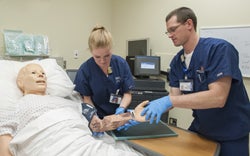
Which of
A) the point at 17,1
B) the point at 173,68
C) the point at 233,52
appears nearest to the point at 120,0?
the point at 17,1

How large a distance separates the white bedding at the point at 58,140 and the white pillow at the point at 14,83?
0.88 feet

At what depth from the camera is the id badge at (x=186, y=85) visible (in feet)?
4.31

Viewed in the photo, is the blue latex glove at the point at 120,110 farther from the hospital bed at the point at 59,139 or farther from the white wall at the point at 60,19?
the white wall at the point at 60,19

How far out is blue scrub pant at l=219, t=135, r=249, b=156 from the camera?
4.03ft

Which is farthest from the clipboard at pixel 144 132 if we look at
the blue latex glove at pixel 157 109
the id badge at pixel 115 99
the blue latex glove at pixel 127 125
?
the id badge at pixel 115 99

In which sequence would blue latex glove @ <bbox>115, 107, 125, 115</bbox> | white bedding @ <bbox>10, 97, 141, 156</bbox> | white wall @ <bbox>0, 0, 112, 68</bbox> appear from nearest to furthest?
white bedding @ <bbox>10, 97, 141, 156</bbox>, blue latex glove @ <bbox>115, 107, 125, 115</bbox>, white wall @ <bbox>0, 0, 112, 68</bbox>

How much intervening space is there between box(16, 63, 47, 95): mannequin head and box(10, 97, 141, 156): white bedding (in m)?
→ 0.31

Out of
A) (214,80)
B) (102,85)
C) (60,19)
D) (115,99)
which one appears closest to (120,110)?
(115,99)

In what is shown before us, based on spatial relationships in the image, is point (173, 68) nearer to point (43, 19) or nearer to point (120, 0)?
point (43, 19)

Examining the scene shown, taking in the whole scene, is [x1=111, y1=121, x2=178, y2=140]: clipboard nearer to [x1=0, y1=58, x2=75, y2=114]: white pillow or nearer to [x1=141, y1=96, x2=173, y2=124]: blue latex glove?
[x1=141, y1=96, x2=173, y2=124]: blue latex glove

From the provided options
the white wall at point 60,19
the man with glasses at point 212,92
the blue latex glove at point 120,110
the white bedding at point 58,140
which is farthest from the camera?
the white wall at point 60,19

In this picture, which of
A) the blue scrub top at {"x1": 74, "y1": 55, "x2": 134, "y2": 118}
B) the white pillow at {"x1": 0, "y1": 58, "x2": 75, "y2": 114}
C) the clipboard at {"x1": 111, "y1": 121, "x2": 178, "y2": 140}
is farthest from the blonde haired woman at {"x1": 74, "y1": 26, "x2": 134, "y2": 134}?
the clipboard at {"x1": 111, "y1": 121, "x2": 178, "y2": 140}

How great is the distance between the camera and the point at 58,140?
1060 mm

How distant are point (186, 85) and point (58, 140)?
767 millimetres
